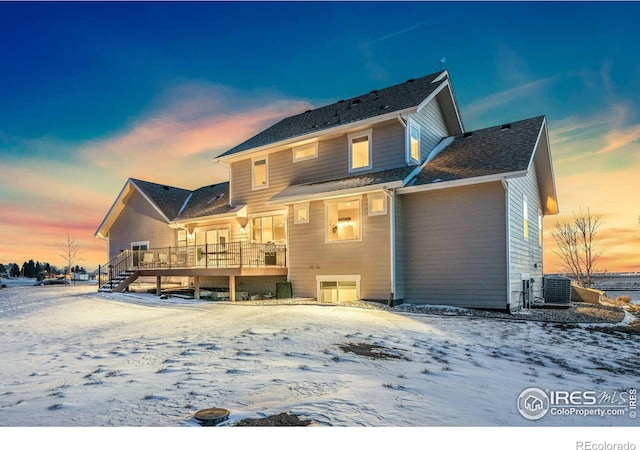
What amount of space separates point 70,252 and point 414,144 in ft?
112

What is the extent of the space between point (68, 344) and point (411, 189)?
9.59 m

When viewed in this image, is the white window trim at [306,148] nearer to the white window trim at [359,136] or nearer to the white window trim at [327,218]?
the white window trim at [359,136]

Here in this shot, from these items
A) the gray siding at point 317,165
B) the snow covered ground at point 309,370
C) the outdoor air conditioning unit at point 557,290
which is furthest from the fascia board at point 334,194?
the outdoor air conditioning unit at point 557,290

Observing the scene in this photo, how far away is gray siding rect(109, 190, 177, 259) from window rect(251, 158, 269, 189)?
593 cm

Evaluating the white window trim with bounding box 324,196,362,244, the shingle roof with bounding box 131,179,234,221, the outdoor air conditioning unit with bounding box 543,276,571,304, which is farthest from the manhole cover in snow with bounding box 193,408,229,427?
the outdoor air conditioning unit with bounding box 543,276,571,304

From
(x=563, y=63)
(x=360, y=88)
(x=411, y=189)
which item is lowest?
(x=411, y=189)

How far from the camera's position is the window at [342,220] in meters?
13.9

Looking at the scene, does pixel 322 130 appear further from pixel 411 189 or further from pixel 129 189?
pixel 129 189

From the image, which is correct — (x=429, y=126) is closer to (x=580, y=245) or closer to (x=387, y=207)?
(x=387, y=207)

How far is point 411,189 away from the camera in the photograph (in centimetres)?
1273

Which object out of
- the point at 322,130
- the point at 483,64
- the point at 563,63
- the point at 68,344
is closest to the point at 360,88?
the point at 322,130

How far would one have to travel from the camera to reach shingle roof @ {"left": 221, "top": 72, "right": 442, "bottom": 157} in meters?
14.3

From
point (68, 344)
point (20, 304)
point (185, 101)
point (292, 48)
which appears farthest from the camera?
point (20, 304)

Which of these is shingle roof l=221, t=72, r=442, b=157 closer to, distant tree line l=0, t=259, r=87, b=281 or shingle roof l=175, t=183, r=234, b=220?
shingle roof l=175, t=183, r=234, b=220
